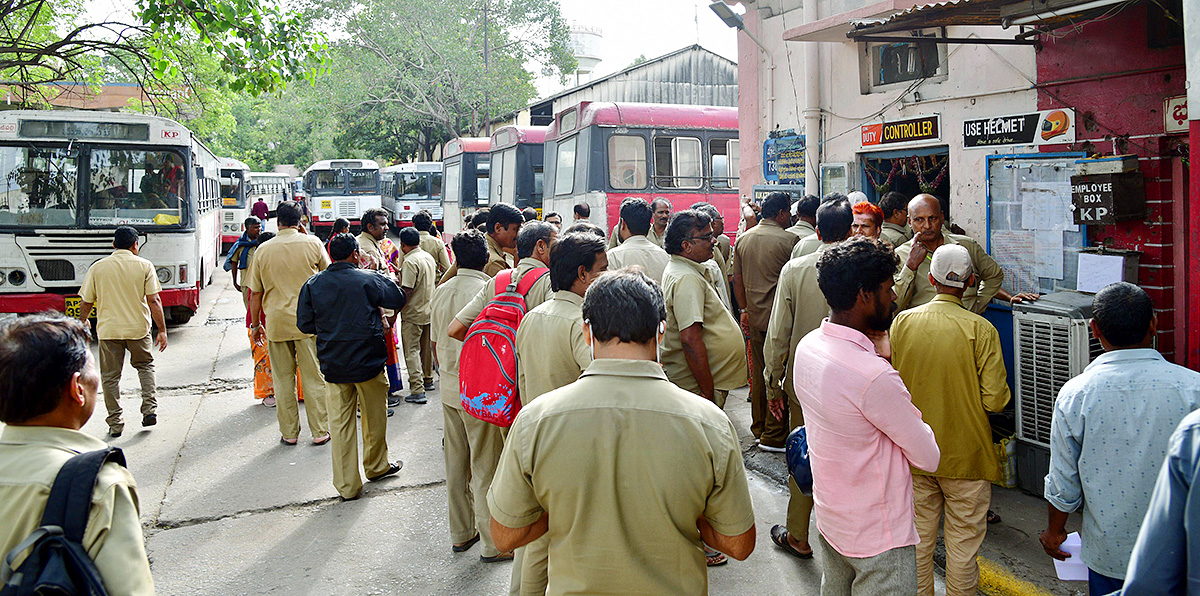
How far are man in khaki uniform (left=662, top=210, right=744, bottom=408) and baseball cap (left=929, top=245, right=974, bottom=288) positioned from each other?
3.80 ft

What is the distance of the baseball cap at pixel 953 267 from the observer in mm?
3562

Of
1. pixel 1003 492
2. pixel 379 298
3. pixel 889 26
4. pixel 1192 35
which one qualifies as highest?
pixel 889 26

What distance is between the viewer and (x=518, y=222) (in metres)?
5.50

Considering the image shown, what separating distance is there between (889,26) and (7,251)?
1017cm

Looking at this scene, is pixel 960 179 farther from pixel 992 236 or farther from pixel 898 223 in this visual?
pixel 898 223

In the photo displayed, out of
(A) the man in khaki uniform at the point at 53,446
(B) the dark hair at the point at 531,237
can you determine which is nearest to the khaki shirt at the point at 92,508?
(A) the man in khaki uniform at the point at 53,446

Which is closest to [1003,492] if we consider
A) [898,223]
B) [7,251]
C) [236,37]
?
[898,223]

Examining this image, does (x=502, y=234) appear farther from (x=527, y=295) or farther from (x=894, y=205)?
(x=894, y=205)

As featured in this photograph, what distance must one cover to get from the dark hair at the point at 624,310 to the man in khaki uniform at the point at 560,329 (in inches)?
40.2

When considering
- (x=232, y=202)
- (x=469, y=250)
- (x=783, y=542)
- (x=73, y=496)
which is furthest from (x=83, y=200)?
(x=232, y=202)

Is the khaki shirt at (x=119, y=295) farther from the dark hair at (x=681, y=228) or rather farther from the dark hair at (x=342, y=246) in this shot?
the dark hair at (x=681, y=228)

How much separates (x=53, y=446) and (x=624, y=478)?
1392 millimetres

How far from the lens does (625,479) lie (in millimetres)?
2145

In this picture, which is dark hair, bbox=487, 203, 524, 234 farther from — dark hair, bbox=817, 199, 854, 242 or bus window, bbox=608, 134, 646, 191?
bus window, bbox=608, 134, 646, 191
